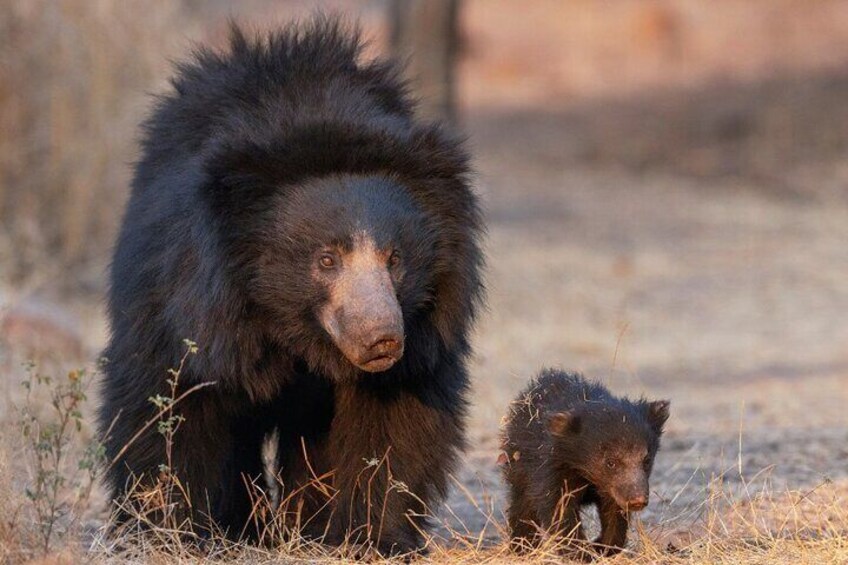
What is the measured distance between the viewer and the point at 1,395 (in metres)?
7.04

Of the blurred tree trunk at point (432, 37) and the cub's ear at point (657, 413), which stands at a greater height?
the blurred tree trunk at point (432, 37)

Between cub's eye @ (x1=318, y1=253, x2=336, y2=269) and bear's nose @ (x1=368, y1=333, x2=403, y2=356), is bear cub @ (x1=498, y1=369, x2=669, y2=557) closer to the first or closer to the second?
bear's nose @ (x1=368, y1=333, x2=403, y2=356)

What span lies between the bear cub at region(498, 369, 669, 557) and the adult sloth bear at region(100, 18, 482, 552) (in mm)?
297

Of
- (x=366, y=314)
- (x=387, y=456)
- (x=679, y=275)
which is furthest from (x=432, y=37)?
(x=366, y=314)

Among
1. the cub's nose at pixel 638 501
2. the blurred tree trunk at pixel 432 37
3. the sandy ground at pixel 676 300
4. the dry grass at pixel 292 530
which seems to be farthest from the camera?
the blurred tree trunk at pixel 432 37

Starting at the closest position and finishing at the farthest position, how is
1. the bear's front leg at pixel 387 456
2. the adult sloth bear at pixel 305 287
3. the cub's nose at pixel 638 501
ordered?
the cub's nose at pixel 638 501
the adult sloth bear at pixel 305 287
the bear's front leg at pixel 387 456

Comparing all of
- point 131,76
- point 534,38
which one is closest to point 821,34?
point 534,38

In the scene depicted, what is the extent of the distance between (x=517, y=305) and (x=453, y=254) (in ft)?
25.3

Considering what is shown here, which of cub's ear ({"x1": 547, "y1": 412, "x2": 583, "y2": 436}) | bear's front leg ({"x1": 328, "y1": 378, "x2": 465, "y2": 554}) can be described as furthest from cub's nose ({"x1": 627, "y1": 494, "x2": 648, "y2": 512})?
bear's front leg ({"x1": 328, "y1": 378, "x2": 465, "y2": 554})

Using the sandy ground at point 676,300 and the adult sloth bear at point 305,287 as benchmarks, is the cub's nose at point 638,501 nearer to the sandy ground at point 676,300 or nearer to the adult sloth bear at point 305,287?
the sandy ground at point 676,300

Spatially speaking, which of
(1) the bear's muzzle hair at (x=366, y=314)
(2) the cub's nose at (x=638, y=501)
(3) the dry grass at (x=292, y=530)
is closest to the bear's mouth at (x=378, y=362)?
(1) the bear's muzzle hair at (x=366, y=314)

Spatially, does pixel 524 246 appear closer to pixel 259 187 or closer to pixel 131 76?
pixel 131 76

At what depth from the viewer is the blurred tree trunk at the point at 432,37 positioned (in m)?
16.9

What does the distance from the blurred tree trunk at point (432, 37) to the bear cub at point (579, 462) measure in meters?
12.1
